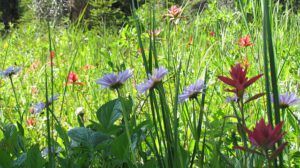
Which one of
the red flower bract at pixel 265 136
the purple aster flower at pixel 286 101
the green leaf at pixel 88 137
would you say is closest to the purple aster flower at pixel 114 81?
the green leaf at pixel 88 137

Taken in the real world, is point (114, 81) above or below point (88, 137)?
above

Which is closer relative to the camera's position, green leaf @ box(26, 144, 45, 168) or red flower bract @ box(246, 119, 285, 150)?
red flower bract @ box(246, 119, 285, 150)

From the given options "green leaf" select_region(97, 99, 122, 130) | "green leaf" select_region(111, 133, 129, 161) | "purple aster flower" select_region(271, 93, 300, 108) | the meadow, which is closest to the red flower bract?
the meadow

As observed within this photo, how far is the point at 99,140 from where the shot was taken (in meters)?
0.90

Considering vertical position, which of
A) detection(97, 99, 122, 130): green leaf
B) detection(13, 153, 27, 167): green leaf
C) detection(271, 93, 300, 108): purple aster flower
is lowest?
detection(13, 153, 27, 167): green leaf

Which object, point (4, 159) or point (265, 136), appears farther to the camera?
point (4, 159)

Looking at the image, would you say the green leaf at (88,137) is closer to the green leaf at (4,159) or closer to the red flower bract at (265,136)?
the green leaf at (4,159)

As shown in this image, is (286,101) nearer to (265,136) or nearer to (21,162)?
(265,136)

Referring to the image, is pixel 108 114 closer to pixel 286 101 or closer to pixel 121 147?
pixel 121 147

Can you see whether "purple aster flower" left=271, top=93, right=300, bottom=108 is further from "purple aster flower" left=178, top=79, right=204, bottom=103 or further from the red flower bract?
the red flower bract

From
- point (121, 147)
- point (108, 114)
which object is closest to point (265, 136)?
point (121, 147)

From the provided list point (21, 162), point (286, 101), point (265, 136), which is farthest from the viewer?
point (21, 162)

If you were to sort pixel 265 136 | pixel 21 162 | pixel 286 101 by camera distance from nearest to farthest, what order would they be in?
pixel 265 136 → pixel 286 101 → pixel 21 162

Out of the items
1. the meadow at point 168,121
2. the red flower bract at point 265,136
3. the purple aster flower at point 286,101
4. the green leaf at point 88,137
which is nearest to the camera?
the red flower bract at point 265,136
